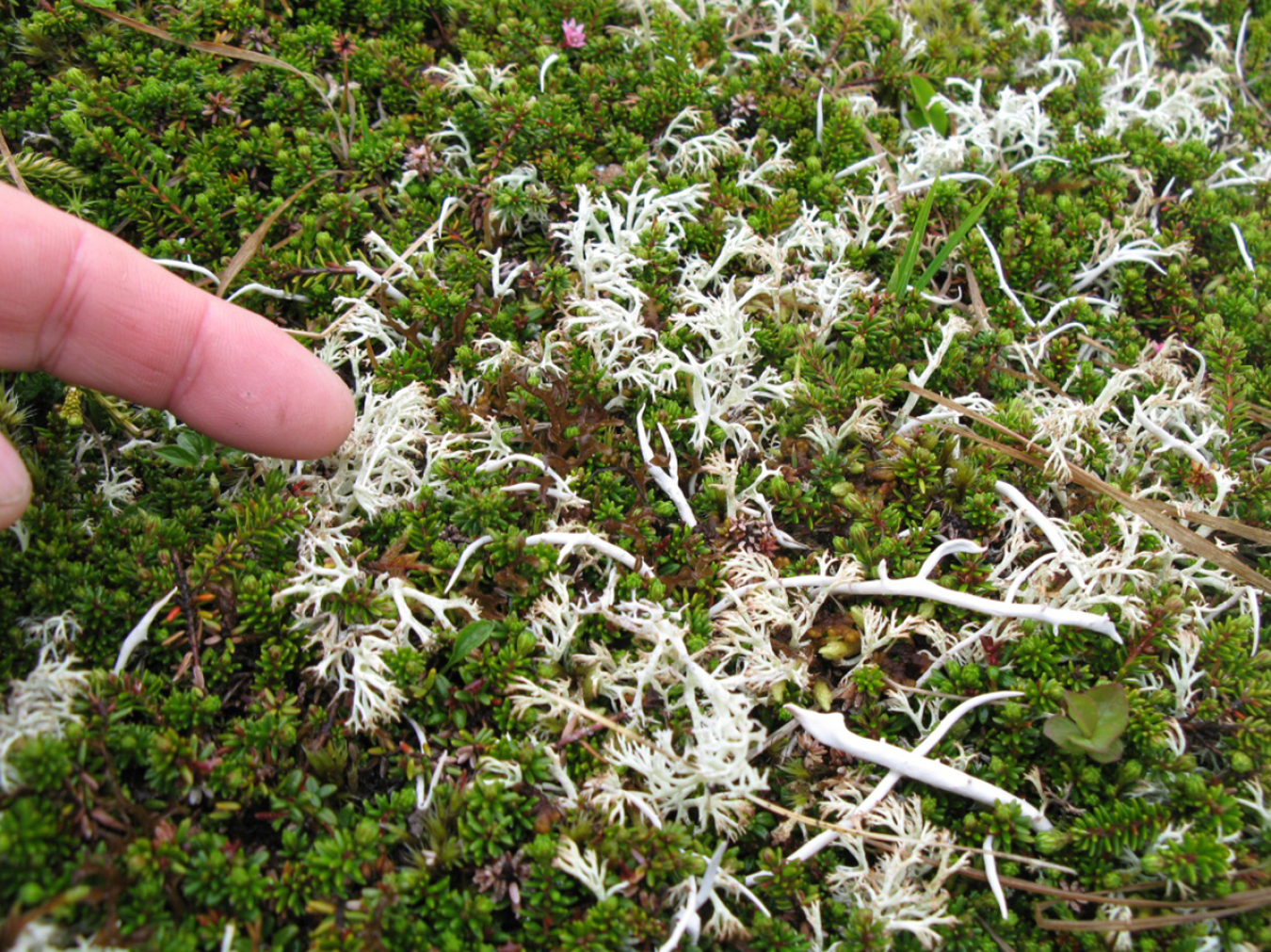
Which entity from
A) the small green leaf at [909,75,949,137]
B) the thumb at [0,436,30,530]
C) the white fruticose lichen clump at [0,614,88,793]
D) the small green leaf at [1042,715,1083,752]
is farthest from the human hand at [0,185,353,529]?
the small green leaf at [909,75,949,137]

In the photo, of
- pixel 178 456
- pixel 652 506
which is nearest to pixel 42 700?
pixel 178 456

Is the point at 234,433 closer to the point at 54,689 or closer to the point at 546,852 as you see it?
the point at 54,689

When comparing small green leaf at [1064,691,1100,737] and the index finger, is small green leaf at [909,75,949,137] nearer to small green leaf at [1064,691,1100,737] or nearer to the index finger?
small green leaf at [1064,691,1100,737]

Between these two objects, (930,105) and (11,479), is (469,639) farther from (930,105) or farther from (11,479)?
(930,105)

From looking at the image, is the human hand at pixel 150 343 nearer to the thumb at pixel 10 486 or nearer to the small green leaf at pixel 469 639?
the thumb at pixel 10 486

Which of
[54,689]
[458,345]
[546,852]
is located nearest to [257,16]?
[458,345]

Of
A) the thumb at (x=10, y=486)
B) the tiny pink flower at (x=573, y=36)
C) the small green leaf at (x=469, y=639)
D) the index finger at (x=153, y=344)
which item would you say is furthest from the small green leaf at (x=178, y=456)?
the tiny pink flower at (x=573, y=36)
